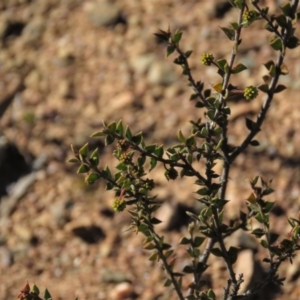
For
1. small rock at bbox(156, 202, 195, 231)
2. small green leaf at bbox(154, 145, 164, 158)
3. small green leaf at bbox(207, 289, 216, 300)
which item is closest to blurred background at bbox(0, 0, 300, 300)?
small rock at bbox(156, 202, 195, 231)

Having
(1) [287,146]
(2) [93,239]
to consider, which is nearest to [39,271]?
(2) [93,239]

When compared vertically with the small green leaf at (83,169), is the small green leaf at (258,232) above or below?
below

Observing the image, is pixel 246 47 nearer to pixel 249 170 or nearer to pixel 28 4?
pixel 249 170

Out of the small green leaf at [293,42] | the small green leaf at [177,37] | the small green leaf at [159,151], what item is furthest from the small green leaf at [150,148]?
the small green leaf at [293,42]

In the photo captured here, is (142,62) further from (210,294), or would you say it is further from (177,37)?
(210,294)

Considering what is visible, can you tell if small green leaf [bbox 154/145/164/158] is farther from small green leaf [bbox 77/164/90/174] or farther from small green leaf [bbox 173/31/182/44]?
small green leaf [bbox 173/31/182/44]

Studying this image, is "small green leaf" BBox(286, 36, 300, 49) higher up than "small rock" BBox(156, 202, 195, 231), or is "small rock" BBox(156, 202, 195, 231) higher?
"small rock" BBox(156, 202, 195, 231)

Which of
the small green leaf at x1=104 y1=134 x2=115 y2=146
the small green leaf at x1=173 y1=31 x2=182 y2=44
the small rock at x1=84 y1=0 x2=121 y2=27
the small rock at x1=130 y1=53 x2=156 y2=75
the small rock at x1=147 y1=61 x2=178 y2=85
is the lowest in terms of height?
the small green leaf at x1=104 y1=134 x2=115 y2=146

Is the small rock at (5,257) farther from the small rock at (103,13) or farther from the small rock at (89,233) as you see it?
the small rock at (103,13)
